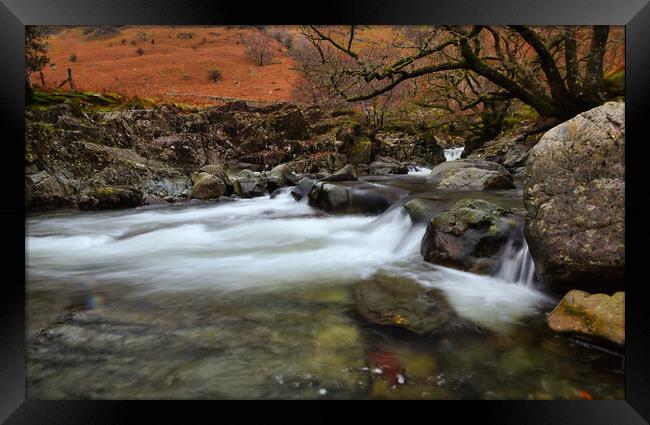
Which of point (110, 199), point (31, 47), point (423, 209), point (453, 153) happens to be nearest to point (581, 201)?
point (423, 209)

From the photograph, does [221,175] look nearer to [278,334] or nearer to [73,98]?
[73,98]

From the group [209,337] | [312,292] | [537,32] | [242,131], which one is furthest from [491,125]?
[209,337]

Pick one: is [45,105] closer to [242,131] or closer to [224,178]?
[224,178]

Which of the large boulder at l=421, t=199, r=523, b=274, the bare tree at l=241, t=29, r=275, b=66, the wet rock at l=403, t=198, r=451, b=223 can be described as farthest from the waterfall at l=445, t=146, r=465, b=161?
the large boulder at l=421, t=199, r=523, b=274

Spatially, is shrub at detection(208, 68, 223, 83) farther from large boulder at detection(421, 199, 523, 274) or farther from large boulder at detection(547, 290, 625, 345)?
large boulder at detection(547, 290, 625, 345)

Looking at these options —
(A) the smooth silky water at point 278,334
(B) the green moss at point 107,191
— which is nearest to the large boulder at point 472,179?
(A) the smooth silky water at point 278,334

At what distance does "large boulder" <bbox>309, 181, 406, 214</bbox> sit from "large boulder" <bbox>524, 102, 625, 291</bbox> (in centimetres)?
358

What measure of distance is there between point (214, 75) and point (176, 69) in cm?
205

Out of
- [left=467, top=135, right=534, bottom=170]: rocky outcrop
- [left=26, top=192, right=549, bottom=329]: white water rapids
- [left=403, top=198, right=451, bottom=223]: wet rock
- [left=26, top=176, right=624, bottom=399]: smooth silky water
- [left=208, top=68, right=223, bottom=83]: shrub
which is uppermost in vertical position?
[left=208, top=68, right=223, bottom=83]: shrub

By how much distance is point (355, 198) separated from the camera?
21.0 ft

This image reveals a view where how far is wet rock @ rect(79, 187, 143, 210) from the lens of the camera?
6.80 meters

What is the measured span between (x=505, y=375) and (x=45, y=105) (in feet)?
34.9
